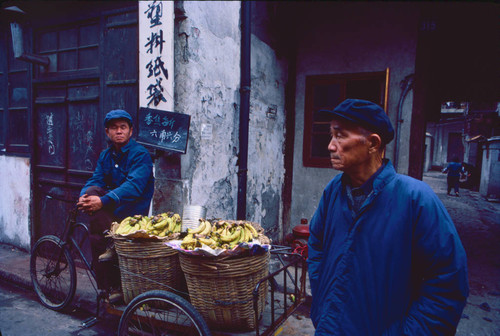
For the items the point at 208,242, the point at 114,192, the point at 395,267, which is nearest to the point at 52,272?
the point at 114,192

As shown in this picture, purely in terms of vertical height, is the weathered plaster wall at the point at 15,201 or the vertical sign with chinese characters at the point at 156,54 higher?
the vertical sign with chinese characters at the point at 156,54

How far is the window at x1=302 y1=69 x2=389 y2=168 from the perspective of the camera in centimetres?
647

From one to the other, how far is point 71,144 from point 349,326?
542 centimetres

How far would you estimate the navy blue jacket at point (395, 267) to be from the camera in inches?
57.1

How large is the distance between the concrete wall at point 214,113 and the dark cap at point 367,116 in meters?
2.93

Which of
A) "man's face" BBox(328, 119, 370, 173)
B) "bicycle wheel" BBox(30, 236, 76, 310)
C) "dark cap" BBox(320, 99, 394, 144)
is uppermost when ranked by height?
"dark cap" BBox(320, 99, 394, 144)

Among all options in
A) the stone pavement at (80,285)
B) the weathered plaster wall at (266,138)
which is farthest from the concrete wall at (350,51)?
the stone pavement at (80,285)

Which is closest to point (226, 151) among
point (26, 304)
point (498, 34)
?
point (26, 304)

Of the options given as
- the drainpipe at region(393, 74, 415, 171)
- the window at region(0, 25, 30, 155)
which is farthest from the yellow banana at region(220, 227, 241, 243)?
the window at region(0, 25, 30, 155)

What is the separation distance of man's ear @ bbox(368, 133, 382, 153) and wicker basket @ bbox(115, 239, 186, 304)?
6.30ft

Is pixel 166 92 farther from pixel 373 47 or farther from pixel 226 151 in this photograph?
pixel 373 47

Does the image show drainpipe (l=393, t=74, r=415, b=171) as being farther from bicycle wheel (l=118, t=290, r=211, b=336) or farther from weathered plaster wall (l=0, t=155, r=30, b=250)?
weathered plaster wall (l=0, t=155, r=30, b=250)

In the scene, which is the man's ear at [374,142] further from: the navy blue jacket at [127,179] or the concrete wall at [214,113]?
the concrete wall at [214,113]

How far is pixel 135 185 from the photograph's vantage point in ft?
10.7
